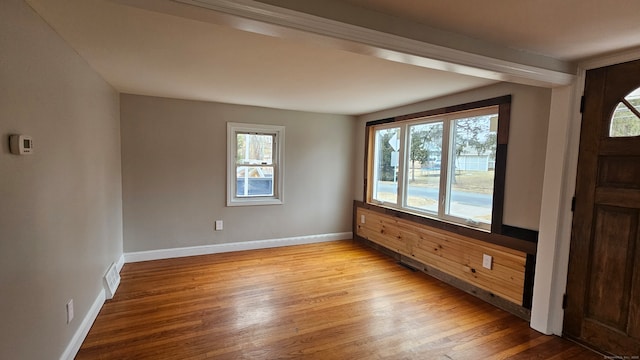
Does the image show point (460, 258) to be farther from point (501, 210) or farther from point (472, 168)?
point (472, 168)

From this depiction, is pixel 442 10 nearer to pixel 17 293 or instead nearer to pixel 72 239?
pixel 17 293

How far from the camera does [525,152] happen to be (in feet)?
9.05

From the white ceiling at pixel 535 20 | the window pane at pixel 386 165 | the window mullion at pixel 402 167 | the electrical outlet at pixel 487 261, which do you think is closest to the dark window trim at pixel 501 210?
the electrical outlet at pixel 487 261

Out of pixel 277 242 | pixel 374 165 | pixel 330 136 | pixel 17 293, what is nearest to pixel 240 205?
pixel 277 242

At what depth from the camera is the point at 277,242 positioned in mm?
4848

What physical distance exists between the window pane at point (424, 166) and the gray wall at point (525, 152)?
895mm

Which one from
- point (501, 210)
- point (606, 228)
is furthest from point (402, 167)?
point (606, 228)

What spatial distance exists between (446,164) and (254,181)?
2.78 m

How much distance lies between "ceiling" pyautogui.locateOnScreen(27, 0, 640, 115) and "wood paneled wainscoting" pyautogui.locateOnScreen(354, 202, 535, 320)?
1.58 meters

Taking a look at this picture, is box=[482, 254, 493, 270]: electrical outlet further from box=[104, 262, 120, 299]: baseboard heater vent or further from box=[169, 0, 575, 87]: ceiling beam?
box=[104, 262, 120, 299]: baseboard heater vent

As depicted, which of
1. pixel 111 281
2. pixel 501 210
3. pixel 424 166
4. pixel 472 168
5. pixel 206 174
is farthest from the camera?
pixel 206 174

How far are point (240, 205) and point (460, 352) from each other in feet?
10.9

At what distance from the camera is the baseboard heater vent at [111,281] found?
294 centimetres

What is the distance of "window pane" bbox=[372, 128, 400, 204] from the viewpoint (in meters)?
4.51
